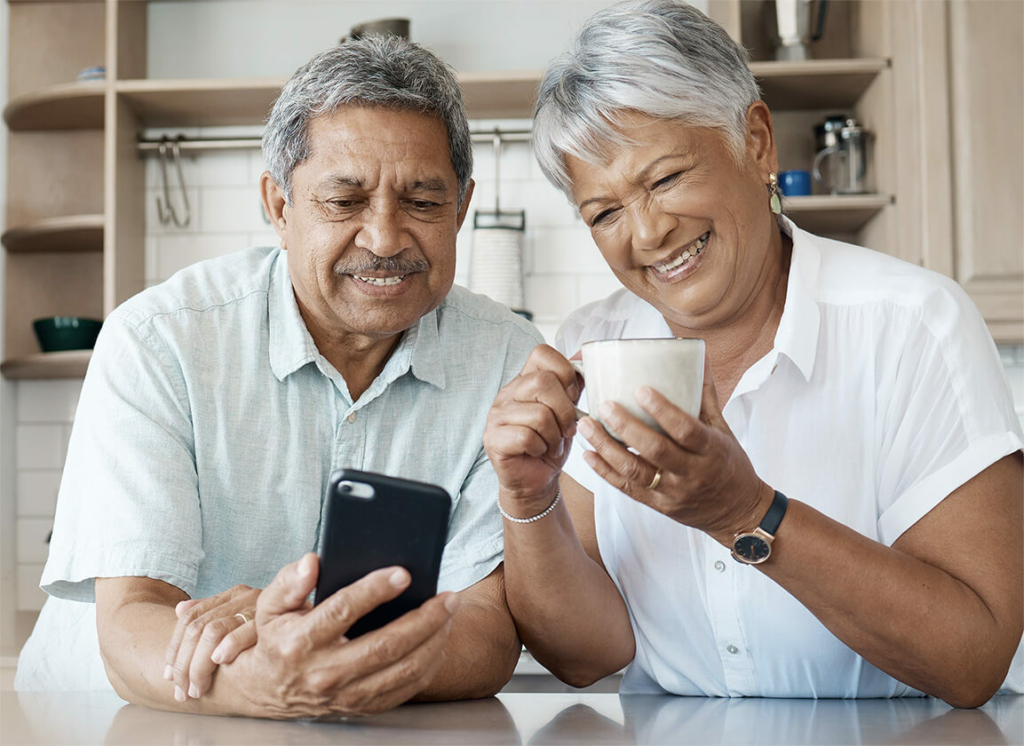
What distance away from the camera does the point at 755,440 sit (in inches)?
53.1

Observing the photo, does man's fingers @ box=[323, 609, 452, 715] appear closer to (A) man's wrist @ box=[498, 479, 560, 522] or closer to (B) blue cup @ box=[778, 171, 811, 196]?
(A) man's wrist @ box=[498, 479, 560, 522]

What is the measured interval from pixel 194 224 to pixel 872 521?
2766 mm

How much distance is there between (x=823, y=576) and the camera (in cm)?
108

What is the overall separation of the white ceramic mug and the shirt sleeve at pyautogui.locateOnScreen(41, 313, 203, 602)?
0.59 meters

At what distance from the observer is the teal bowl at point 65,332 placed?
3.21 metres

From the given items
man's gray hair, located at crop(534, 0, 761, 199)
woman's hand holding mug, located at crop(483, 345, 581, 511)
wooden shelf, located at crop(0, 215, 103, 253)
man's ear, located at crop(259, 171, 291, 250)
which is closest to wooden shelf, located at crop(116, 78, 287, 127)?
wooden shelf, located at crop(0, 215, 103, 253)

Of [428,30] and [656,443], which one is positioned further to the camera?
[428,30]

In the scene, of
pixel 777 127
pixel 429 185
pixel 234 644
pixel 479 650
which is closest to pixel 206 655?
pixel 234 644

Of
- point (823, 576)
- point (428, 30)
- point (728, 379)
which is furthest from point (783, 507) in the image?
point (428, 30)

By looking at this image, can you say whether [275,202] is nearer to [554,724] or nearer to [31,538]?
[554,724]

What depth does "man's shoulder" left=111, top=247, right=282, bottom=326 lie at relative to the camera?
1.40 meters

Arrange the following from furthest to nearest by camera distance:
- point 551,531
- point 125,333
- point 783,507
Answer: point 125,333, point 551,531, point 783,507

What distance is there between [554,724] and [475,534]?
0.47 m

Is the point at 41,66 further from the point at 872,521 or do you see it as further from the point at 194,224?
the point at 872,521
